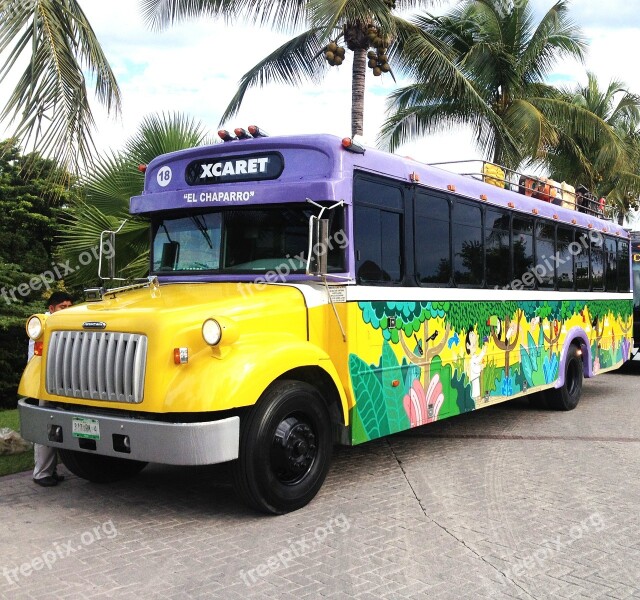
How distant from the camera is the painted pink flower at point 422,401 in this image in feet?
22.4

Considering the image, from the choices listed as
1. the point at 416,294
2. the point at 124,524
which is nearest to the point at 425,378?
the point at 416,294

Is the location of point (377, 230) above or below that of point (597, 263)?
above

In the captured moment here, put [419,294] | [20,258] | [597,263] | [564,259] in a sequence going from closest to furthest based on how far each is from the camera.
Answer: [419,294]
[564,259]
[597,263]
[20,258]

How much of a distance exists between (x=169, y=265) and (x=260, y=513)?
2.40m

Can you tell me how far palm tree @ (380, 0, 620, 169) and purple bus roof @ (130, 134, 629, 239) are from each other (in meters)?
13.1

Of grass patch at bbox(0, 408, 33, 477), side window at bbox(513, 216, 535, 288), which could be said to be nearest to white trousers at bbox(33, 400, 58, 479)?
grass patch at bbox(0, 408, 33, 477)

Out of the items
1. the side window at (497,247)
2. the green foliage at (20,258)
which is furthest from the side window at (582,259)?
the green foliage at (20,258)

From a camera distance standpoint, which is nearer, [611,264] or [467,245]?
[467,245]

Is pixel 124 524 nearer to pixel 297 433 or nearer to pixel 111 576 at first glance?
pixel 111 576

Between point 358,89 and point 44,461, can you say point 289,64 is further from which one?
point 44,461

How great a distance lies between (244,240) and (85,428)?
198 centimetres

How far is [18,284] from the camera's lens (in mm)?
13047

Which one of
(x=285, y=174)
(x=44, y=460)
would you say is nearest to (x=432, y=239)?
(x=285, y=174)

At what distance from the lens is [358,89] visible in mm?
14719
